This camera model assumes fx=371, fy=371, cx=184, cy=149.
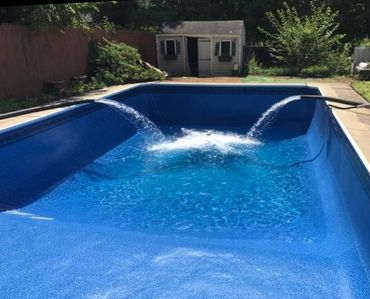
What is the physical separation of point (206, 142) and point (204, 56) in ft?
33.5

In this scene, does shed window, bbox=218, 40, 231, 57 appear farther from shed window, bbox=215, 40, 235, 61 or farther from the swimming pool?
the swimming pool

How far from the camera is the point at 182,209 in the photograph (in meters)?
4.88

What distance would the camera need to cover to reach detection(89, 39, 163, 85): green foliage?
39.8 ft

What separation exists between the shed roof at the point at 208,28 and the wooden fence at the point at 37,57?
535 cm

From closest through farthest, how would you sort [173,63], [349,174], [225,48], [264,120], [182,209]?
[349,174] < [182,209] < [264,120] < [225,48] < [173,63]

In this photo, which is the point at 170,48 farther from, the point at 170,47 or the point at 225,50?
the point at 225,50

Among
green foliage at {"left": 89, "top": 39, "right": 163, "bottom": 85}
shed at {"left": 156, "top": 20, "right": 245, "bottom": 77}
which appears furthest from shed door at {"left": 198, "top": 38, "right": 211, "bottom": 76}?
green foliage at {"left": 89, "top": 39, "right": 163, "bottom": 85}

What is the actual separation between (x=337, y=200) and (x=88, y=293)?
3212 mm

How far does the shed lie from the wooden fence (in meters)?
4.83

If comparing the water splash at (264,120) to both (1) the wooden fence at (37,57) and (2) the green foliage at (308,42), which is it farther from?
(2) the green foliage at (308,42)

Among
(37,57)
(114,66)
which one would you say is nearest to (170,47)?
(114,66)

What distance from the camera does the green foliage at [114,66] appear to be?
12.1 meters

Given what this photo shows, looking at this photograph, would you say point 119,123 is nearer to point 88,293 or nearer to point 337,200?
point 337,200

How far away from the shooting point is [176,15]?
21.9 meters
